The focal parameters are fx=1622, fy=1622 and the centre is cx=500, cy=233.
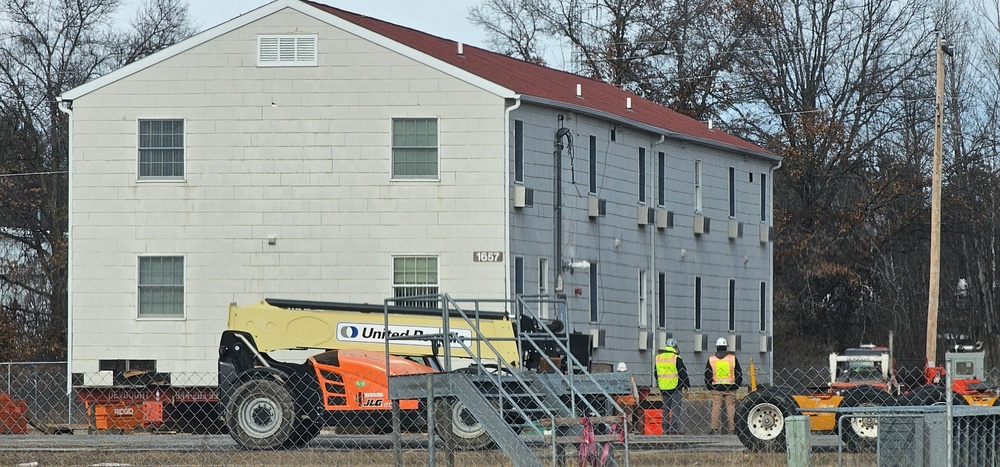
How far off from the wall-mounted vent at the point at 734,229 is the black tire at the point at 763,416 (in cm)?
2162

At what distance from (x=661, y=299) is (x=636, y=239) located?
2.09 meters

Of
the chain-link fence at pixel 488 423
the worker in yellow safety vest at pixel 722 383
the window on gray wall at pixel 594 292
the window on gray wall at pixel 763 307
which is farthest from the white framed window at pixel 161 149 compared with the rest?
the window on gray wall at pixel 763 307

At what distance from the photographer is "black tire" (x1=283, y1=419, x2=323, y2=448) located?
23.1m

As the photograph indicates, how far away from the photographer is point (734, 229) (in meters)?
43.7

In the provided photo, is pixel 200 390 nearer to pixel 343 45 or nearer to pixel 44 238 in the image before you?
pixel 343 45

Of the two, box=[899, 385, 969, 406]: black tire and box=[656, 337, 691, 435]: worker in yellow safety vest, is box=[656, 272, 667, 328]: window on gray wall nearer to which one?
box=[656, 337, 691, 435]: worker in yellow safety vest

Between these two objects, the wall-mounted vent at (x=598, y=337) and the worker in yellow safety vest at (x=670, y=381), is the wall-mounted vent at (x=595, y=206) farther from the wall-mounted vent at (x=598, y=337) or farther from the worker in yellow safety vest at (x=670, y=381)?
the worker in yellow safety vest at (x=670, y=381)

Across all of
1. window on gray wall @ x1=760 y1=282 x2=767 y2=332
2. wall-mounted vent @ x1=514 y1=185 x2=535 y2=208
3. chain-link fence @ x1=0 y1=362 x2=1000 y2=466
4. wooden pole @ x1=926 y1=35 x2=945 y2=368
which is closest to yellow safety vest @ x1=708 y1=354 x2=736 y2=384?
chain-link fence @ x1=0 y1=362 x2=1000 y2=466

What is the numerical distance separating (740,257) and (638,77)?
45.6 ft

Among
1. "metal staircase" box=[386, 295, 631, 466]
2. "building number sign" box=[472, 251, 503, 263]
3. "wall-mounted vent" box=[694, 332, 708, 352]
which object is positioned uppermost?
"building number sign" box=[472, 251, 503, 263]

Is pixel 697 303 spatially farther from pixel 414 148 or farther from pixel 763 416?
pixel 763 416

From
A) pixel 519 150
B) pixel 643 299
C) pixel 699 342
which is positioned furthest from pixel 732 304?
pixel 519 150

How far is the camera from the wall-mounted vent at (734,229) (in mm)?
43594

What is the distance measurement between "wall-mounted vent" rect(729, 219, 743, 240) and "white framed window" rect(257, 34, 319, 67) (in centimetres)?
1417
